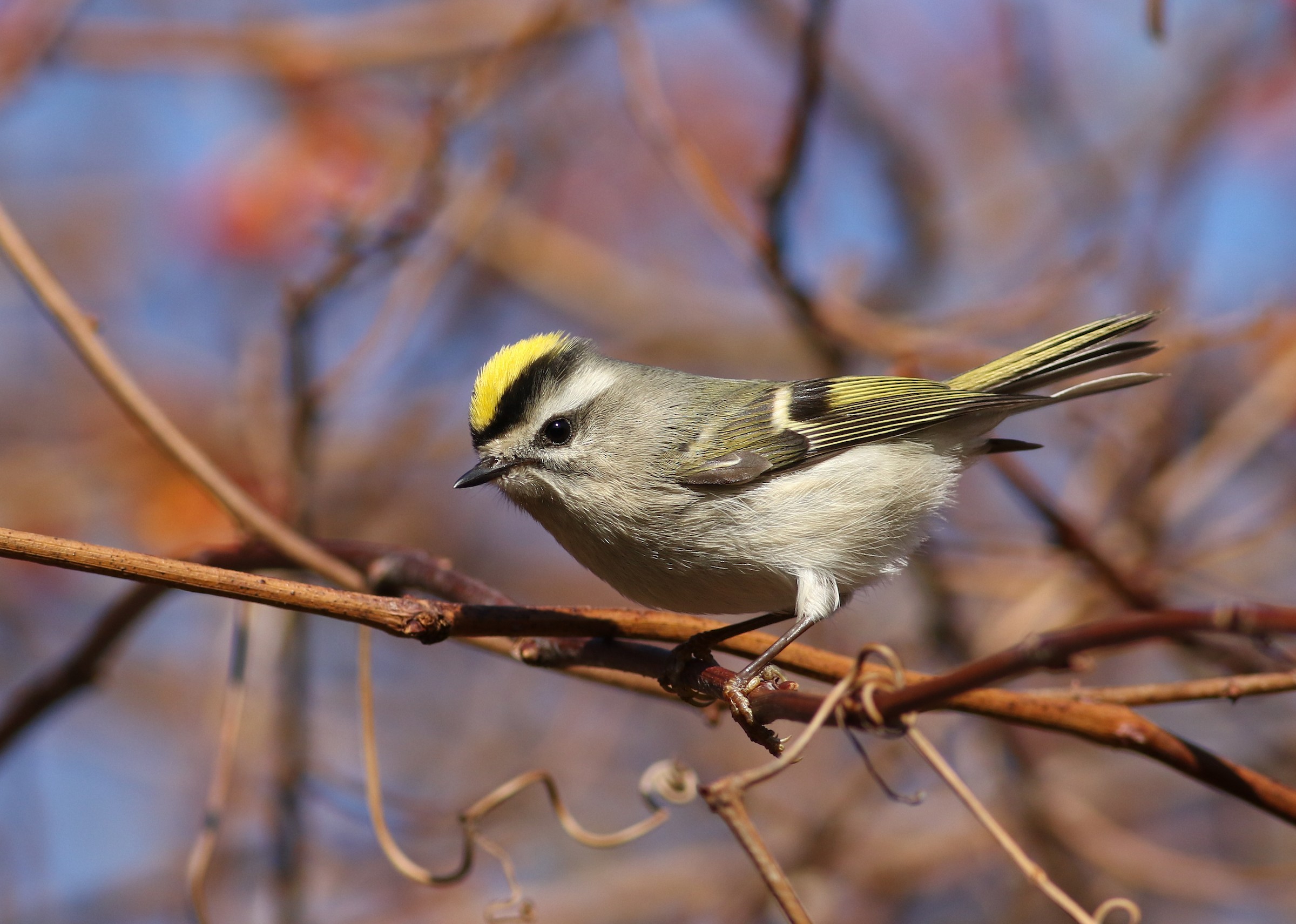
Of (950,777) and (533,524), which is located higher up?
(533,524)

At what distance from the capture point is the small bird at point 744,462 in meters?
1.98

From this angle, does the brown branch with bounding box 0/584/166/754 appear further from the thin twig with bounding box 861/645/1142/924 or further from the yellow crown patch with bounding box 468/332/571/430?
the thin twig with bounding box 861/645/1142/924

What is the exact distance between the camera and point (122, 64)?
3289 mm

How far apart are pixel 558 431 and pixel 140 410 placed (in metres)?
0.75

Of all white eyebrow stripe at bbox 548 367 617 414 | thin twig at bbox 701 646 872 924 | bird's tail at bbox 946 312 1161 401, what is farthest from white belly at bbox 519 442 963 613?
thin twig at bbox 701 646 872 924

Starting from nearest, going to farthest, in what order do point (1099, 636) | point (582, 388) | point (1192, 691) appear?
1. point (1099, 636)
2. point (1192, 691)
3. point (582, 388)

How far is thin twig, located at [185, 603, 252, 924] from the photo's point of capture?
1.64m

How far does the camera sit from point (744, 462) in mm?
2129

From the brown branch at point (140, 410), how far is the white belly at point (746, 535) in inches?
19.5

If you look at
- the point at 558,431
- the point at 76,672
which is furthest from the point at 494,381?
the point at 76,672

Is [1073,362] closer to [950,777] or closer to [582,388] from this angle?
[582,388]

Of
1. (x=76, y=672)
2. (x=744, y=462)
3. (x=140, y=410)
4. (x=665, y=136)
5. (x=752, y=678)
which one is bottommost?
(x=76, y=672)

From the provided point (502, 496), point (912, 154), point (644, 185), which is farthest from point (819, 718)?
point (644, 185)

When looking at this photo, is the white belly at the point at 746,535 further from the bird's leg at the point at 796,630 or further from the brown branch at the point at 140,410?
the brown branch at the point at 140,410
